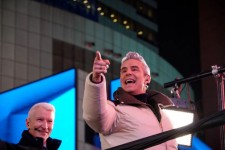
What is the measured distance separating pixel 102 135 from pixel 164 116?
2.10 feet

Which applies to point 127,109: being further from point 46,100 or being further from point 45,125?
point 46,100

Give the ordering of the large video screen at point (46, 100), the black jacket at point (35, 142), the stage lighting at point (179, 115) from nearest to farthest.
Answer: the black jacket at point (35, 142), the stage lighting at point (179, 115), the large video screen at point (46, 100)

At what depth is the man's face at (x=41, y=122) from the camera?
17.5ft

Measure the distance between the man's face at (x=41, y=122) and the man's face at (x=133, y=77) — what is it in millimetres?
815

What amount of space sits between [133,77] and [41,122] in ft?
3.13

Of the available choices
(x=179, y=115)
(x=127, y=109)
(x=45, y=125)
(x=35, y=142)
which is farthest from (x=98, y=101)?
(x=179, y=115)

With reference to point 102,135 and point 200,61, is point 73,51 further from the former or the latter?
point 102,135

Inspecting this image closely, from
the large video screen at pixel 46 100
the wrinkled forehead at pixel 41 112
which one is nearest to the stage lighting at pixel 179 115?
the wrinkled forehead at pixel 41 112

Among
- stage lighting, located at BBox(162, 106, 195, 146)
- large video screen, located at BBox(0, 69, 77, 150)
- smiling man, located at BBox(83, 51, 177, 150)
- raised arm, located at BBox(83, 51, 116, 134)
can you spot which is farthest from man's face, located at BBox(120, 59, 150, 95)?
large video screen, located at BBox(0, 69, 77, 150)

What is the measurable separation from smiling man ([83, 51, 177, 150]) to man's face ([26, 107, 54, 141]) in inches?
26.1

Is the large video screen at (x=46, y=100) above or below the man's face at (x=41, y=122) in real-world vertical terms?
above

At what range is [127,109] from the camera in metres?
4.93

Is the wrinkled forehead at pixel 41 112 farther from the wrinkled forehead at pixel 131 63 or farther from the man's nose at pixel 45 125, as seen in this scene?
the wrinkled forehead at pixel 131 63

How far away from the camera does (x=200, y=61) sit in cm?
5284
